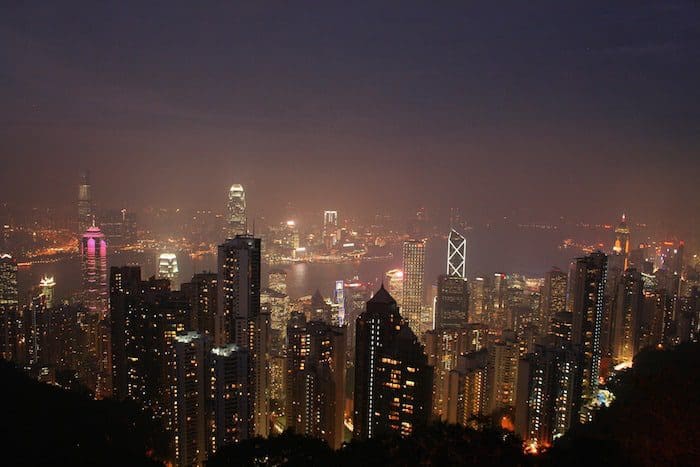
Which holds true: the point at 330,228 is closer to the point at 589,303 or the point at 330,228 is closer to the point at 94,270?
the point at 94,270

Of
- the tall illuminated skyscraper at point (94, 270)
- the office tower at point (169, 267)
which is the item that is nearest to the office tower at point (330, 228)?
the office tower at point (169, 267)

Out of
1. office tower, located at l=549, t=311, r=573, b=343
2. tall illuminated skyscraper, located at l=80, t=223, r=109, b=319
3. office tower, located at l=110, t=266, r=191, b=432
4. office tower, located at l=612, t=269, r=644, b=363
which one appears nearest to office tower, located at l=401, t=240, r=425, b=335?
office tower, located at l=549, t=311, r=573, b=343

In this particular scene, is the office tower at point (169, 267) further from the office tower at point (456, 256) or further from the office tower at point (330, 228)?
the office tower at point (456, 256)

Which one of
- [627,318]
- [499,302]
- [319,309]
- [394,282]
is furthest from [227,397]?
[394,282]

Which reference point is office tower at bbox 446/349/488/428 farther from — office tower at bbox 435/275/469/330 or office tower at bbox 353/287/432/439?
office tower at bbox 435/275/469/330

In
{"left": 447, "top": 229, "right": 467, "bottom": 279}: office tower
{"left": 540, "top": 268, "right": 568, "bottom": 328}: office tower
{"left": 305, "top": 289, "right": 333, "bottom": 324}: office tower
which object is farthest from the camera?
{"left": 447, "top": 229, "right": 467, "bottom": 279}: office tower

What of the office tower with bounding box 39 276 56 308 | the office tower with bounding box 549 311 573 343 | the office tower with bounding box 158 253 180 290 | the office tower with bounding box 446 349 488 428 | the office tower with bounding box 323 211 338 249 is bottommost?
the office tower with bounding box 446 349 488 428
